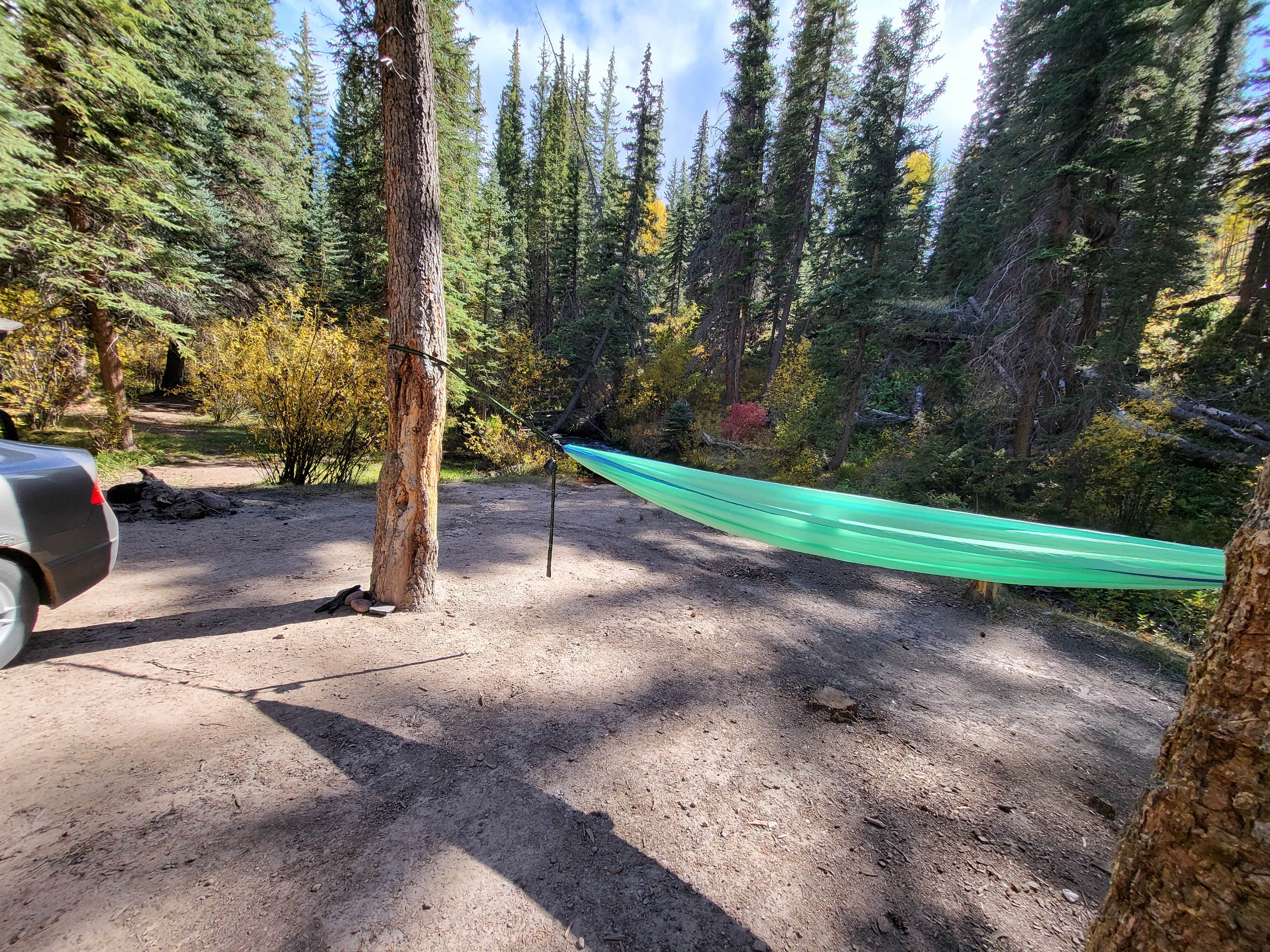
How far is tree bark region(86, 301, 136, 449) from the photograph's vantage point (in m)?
7.42

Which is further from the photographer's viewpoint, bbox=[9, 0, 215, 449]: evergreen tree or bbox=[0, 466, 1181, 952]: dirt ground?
bbox=[9, 0, 215, 449]: evergreen tree

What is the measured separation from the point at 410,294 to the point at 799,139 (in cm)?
1441

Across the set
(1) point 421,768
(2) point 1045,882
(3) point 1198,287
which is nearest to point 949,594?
(2) point 1045,882

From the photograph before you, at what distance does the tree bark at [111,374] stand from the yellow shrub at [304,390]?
67.8 inches

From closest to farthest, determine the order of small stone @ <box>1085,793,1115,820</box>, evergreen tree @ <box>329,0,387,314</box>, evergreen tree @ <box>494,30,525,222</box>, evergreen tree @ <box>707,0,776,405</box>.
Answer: small stone @ <box>1085,793,1115,820</box> < evergreen tree @ <box>329,0,387,314</box> < evergreen tree @ <box>707,0,776,405</box> < evergreen tree @ <box>494,30,525,222</box>

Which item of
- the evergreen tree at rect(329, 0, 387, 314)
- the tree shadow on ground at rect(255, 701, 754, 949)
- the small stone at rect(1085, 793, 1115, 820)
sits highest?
the evergreen tree at rect(329, 0, 387, 314)

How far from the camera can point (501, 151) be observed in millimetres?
26656

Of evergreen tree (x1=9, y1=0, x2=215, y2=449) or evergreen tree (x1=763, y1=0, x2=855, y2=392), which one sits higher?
evergreen tree (x1=763, y1=0, x2=855, y2=392)

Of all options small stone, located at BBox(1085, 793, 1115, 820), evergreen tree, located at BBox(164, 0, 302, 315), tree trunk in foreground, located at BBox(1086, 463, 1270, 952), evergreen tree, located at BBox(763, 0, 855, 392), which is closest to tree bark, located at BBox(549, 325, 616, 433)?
evergreen tree, located at BBox(763, 0, 855, 392)

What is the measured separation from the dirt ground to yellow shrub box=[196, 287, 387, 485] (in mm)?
3292

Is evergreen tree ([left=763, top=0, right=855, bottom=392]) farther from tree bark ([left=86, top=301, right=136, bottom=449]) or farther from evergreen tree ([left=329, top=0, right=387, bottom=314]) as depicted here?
tree bark ([left=86, top=301, right=136, bottom=449])

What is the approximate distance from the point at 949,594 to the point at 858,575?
90cm

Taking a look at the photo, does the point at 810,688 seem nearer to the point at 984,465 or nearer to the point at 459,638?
the point at 459,638

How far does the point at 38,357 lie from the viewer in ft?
23.0
